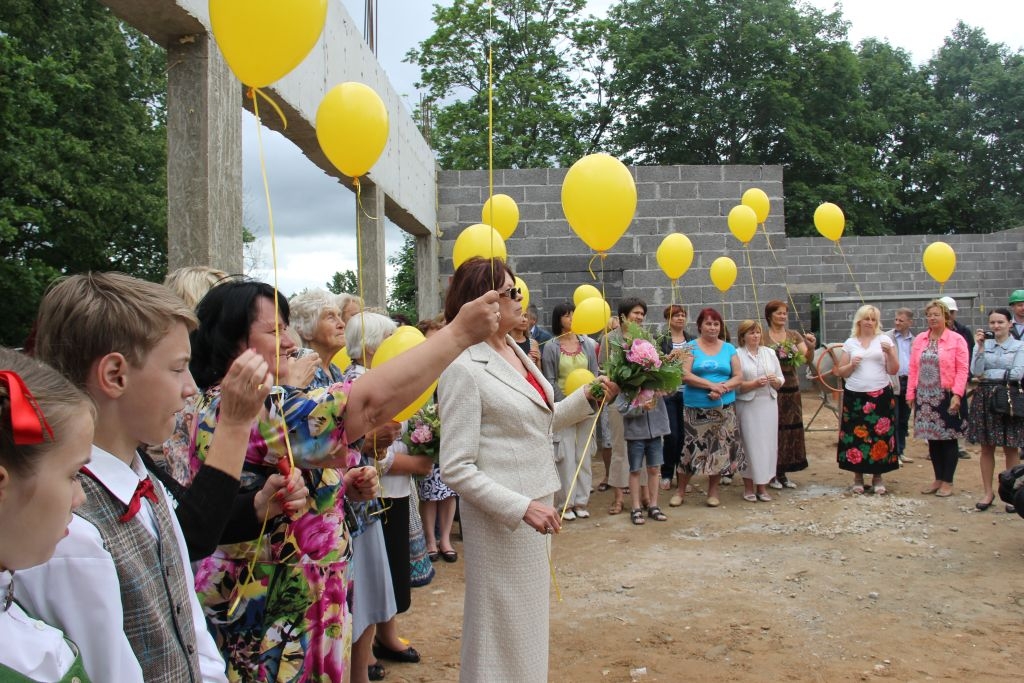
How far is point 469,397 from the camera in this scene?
2.70 metres

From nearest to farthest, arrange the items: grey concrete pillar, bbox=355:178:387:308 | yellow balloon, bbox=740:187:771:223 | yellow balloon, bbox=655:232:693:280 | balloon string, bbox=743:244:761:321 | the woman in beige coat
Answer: the woman in beige coat < yellow balloon, bbox=655:232:693:280 < grey concrete pillar, bbox=355:178:387:308 < yellow balloon, bbox=740:187:771:223 < balloon string, bbox=743:244:761:321

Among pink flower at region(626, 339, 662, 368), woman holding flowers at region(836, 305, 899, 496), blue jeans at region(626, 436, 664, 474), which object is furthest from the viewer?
woman holding flowers at region(836, 305, 899, 496)

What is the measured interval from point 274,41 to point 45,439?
172cm

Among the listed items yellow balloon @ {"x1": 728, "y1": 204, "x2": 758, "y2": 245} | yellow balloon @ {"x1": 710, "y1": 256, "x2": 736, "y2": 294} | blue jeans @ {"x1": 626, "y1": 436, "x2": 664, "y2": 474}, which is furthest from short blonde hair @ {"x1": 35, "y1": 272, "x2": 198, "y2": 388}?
yellow balloon @ {"x1": 710, "y1": 256, "x2": 736, "y2": 294}

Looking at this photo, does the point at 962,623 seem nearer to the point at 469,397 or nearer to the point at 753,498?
the point at 753,498

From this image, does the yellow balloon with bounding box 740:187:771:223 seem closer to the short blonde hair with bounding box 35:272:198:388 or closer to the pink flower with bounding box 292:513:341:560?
the pink flower with bounding box 292:513:341:560

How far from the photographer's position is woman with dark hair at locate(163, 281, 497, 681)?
193cm

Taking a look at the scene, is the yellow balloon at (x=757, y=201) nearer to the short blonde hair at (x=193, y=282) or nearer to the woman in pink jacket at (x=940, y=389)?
the woman in pink jacket at (x=940, y=389)

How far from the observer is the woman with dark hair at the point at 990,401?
6645 mm

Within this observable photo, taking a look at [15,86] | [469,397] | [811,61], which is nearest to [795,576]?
[469,397]

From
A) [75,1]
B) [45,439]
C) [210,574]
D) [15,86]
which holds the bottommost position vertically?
[210,574]

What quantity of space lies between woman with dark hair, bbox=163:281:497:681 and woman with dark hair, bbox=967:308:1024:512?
20.4 ft

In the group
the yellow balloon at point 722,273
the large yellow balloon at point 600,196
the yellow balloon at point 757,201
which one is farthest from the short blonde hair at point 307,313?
the yellow balloon at point 757,201

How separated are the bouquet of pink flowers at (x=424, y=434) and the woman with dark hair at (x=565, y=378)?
3.13 meters
